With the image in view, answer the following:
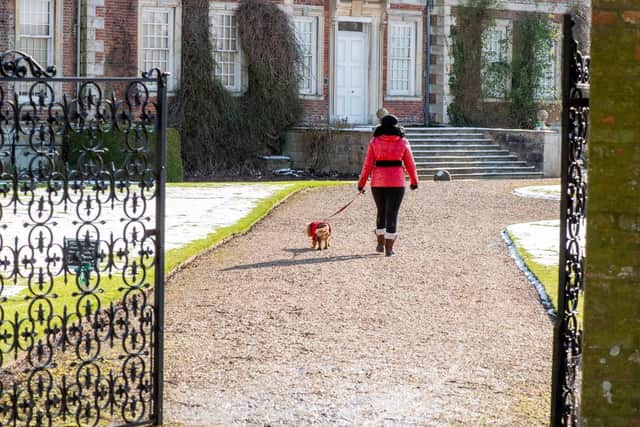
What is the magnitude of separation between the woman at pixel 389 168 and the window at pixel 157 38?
1441 cm

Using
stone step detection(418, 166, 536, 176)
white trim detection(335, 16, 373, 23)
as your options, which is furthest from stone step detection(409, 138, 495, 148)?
white trim detection(335, 16, 373, 23)

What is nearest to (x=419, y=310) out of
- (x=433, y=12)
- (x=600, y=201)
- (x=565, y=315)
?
(x=565, y=315)

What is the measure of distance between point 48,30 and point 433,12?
32.9ft

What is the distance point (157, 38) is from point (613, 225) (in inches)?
905

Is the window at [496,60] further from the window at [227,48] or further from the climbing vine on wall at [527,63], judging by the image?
the window at [227,48]

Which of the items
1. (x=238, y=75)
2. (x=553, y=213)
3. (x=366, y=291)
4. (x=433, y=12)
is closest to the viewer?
(x=366, y=291)

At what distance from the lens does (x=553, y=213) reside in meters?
18.8

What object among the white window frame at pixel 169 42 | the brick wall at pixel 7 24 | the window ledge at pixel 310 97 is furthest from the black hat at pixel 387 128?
the window ledge at pixel 310 97

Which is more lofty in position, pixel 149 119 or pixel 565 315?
pixel 149 119

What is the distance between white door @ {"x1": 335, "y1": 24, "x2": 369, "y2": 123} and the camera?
29.8 metres

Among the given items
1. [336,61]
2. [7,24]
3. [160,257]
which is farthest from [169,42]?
[160,257]

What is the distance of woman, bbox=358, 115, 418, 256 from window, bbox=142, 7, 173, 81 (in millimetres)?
14413

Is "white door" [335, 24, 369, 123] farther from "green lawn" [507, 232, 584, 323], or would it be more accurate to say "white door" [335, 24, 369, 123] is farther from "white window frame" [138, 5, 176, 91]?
"green lawn" [507, 232, 584, 323]

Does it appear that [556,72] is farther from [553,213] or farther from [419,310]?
[419,310]
